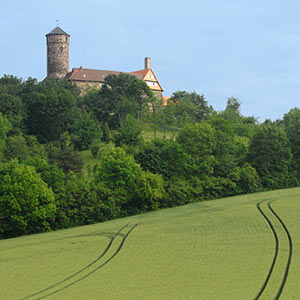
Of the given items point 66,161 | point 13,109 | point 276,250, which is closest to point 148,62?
point 13,109

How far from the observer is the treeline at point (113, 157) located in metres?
54.9

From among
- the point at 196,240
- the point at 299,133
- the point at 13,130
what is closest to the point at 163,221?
the point at 196,240

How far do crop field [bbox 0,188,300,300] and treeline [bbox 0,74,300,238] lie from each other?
6.75m

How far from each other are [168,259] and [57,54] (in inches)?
3946

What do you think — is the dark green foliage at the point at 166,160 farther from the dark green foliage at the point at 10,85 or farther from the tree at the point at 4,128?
the dark green foliage at the point at 10,85

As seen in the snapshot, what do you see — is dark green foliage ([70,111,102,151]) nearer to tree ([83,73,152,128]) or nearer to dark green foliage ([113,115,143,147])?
dark green foliage ([113,115,143,147])

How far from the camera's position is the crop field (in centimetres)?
2661

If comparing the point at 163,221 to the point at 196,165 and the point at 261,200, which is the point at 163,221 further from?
the point at 196,165

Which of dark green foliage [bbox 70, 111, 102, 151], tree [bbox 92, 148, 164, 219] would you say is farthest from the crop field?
dark green foliage [bbox 70, 111, 102, 151]

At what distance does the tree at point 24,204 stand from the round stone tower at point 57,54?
74.4 metres

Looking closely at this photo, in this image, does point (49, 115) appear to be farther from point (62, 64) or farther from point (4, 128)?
point (62, 64)

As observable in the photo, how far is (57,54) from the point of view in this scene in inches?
4953

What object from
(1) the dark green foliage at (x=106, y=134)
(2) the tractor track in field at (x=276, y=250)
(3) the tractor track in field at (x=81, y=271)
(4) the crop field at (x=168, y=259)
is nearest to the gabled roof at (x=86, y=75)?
(1) the dark green foliage at (x=106, y=134)

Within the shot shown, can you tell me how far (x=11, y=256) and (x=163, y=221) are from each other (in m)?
15.5
